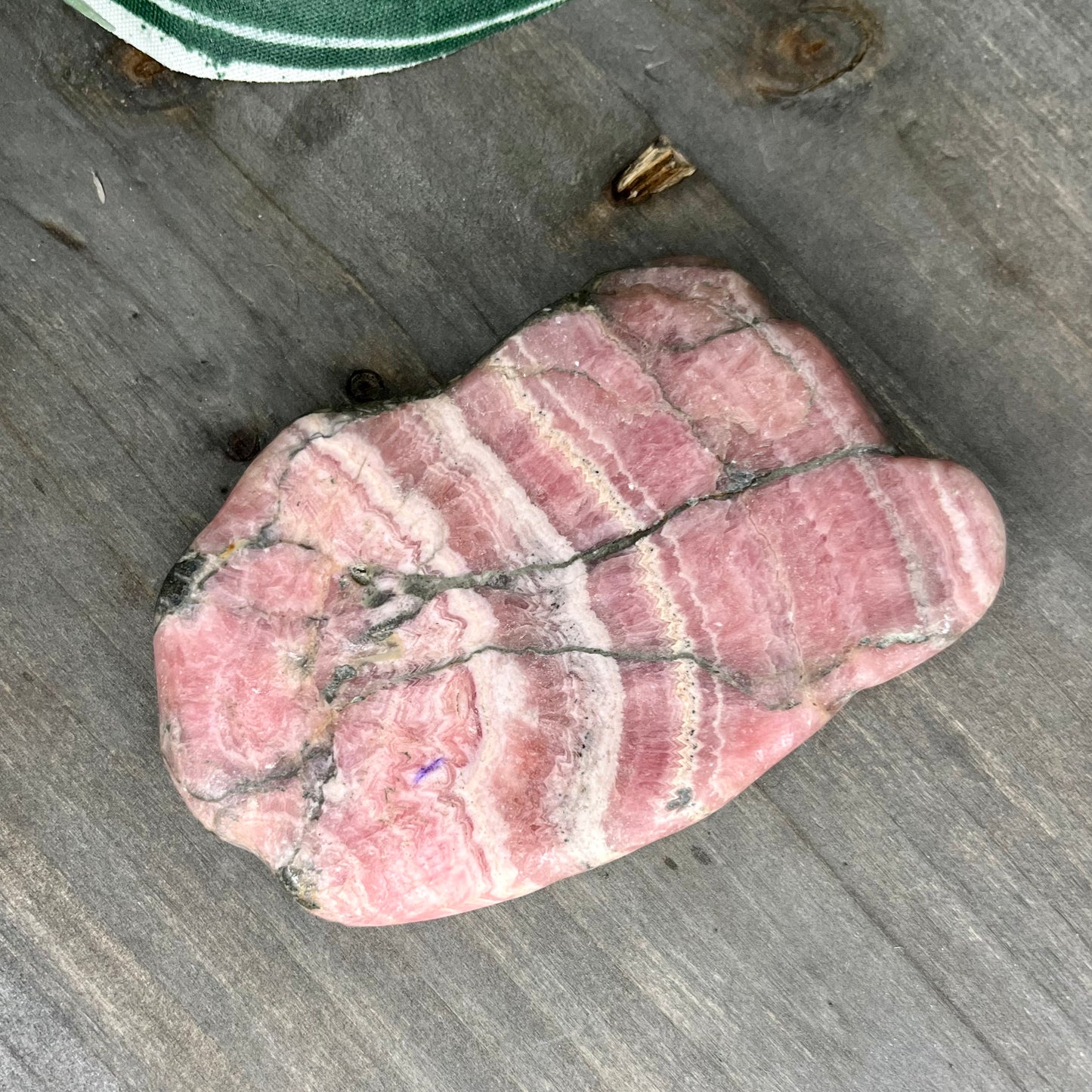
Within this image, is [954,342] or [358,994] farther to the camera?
[358,994]

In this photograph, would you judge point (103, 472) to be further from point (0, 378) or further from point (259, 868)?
point (259, 868)

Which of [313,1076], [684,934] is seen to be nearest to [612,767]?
[684,934]

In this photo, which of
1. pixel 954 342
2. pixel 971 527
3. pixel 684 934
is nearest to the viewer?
pixel 971 527

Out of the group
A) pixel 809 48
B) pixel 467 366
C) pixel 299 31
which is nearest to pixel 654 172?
pixel 809 48

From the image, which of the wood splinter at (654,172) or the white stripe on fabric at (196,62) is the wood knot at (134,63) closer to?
the white stripe on fabric at (196,62)

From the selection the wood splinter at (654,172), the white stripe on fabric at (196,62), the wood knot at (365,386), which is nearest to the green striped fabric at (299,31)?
the white stripe on fabric at (196,62)

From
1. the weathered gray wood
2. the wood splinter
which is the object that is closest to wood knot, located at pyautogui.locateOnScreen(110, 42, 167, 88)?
the weathered gray wood

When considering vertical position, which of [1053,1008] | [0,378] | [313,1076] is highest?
[0,378]
